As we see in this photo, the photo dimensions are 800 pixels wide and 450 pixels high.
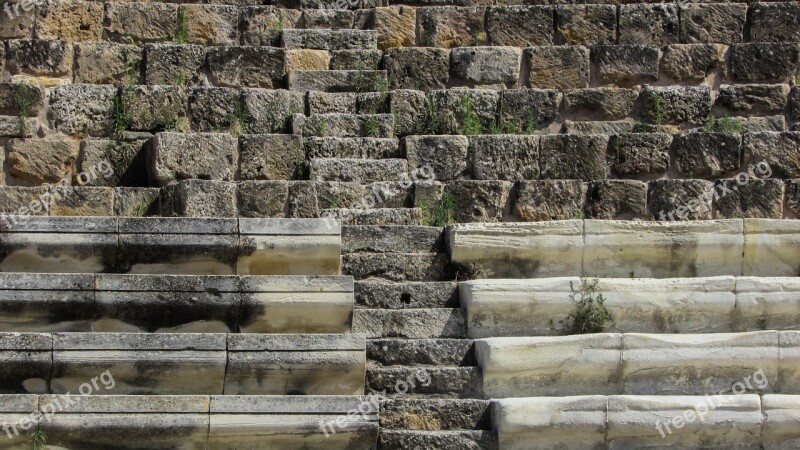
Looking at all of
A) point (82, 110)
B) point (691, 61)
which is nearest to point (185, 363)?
point (82, 110)

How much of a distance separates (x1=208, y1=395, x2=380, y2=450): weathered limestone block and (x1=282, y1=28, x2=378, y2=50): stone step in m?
3.78

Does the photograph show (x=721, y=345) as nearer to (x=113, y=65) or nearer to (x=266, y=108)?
Answer: (x=266, y=108)

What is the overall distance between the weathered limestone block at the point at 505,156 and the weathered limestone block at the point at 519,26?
1323 millimetres

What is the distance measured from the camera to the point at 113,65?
→ 998 cm

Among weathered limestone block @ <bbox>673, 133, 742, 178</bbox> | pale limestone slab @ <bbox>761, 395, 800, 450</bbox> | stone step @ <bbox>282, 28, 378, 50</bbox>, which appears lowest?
pale limestone slab @ <bbox>761, 395, 800, 450</bbox>

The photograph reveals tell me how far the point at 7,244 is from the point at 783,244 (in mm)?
4651

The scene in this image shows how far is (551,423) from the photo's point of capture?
7297mm

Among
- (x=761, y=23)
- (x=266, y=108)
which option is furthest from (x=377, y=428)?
(x=761, y=23)

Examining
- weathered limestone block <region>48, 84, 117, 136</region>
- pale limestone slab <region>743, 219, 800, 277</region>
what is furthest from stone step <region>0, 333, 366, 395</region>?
pale limestone slab <region>743, 219, 800, 277</region>

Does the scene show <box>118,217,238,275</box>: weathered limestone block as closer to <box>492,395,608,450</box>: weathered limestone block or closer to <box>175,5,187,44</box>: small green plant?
<box>492,395,608,450</box>: weathered limestone block

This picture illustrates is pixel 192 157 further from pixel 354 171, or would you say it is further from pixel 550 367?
pixel 550 367

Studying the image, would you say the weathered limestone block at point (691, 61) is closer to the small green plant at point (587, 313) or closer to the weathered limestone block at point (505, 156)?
the weathered limestone block at point (505, 156)

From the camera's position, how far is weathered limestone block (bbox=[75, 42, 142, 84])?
9.97m

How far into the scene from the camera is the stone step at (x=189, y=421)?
23.2 ft
